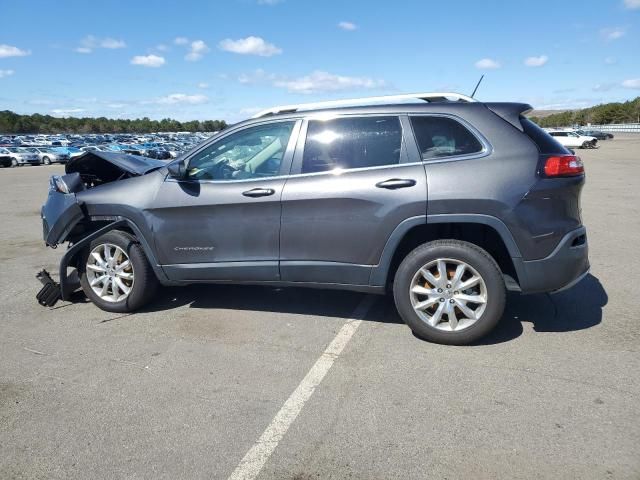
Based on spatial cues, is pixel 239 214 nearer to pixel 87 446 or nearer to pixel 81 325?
pixel 81 325

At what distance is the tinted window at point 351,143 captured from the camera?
399 cm

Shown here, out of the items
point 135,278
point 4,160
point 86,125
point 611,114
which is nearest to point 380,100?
point 135,278

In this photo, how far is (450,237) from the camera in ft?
13.3

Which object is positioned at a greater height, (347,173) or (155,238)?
(347,173)

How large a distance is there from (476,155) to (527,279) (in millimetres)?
996

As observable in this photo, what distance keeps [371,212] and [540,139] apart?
1.38 meters

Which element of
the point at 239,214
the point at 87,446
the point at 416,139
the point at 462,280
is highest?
the point at 416,139

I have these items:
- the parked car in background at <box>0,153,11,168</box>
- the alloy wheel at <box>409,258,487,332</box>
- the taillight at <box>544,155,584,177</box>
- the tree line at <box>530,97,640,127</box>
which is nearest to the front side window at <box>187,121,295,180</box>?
the alloy wheel at <box>409,258,487,332</box>

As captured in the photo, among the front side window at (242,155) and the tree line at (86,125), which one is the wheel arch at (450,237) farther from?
the tree line at (86,125)

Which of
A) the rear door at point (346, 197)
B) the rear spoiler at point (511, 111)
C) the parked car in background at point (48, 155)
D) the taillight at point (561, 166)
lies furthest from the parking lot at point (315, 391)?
the parked car in background at point (48, 155)

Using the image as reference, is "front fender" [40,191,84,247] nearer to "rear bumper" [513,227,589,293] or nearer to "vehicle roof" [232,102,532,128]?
"vehicle roof" [232,102,532,128]

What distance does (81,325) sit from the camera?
15.0ft

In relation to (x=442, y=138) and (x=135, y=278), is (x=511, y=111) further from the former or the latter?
(x=135, y=278)

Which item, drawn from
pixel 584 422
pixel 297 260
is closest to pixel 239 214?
pixel 297 260
